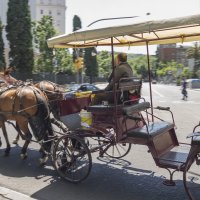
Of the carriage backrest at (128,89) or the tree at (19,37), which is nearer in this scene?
the carriage backrest at (128,89)

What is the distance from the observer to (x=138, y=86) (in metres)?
6.87

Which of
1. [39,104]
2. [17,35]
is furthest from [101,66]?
[39,104]

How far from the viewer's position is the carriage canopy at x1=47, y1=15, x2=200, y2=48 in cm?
509

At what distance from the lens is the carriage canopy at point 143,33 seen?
5.09 meters

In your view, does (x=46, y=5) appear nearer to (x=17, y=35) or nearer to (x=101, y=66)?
(x=101, y=66)

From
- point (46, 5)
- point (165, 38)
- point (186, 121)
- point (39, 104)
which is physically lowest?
point (186, 121)

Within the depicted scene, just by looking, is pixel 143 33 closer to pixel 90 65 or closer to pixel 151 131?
pixel 151 131

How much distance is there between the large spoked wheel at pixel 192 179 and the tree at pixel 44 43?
33395 millimetres

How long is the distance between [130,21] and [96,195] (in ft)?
9.02

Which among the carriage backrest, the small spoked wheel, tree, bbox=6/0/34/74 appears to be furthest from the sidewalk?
tree, bbox=6/0/34/74

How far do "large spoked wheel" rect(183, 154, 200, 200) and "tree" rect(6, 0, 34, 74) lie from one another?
2945 cm

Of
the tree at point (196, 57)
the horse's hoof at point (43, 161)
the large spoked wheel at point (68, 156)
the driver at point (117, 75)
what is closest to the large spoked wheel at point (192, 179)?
the large spoked wheel at point (68, 156)

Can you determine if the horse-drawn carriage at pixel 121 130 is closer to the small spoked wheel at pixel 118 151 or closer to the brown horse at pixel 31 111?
→ the brown horse at pixel 31 111

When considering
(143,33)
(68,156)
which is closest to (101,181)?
(68,156)
